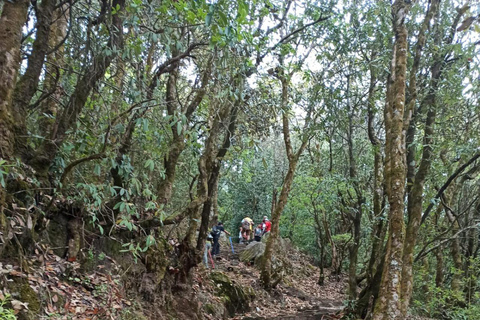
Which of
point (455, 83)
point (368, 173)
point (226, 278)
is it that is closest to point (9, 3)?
point (455, 83)

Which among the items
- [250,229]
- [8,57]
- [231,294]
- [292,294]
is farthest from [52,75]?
[250,229]

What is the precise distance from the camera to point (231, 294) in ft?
34.5

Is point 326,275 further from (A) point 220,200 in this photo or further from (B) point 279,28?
(B) point 279,28

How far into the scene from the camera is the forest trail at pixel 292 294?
1073cm

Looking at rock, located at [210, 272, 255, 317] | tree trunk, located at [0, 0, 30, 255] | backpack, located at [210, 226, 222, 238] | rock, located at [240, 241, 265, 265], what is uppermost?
tree trunk, located at [0, 0, 30, 255]

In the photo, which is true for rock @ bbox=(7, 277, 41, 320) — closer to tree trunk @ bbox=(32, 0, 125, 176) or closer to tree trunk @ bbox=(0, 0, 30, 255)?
tree trunk @ bbox=(0, 0, 30, 255)

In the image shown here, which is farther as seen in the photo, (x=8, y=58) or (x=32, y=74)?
(x=32, y=74)

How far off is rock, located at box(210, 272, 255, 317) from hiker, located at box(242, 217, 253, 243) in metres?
10.0

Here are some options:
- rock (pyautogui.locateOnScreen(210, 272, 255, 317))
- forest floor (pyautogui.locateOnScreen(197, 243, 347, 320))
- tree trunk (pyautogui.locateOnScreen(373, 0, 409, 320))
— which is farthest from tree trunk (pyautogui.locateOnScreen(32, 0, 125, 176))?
rock (pyautogui.locateOnScreen(210, 272, 255, 317))

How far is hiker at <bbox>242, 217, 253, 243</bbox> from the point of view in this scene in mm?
21172

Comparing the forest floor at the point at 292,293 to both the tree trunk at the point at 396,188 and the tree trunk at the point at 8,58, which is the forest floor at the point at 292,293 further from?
the tree trunk at the point at 8,58

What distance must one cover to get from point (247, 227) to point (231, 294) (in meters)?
10.8

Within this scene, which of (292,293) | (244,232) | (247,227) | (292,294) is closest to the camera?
(292,294)

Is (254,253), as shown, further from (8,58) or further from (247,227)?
(8,58)
